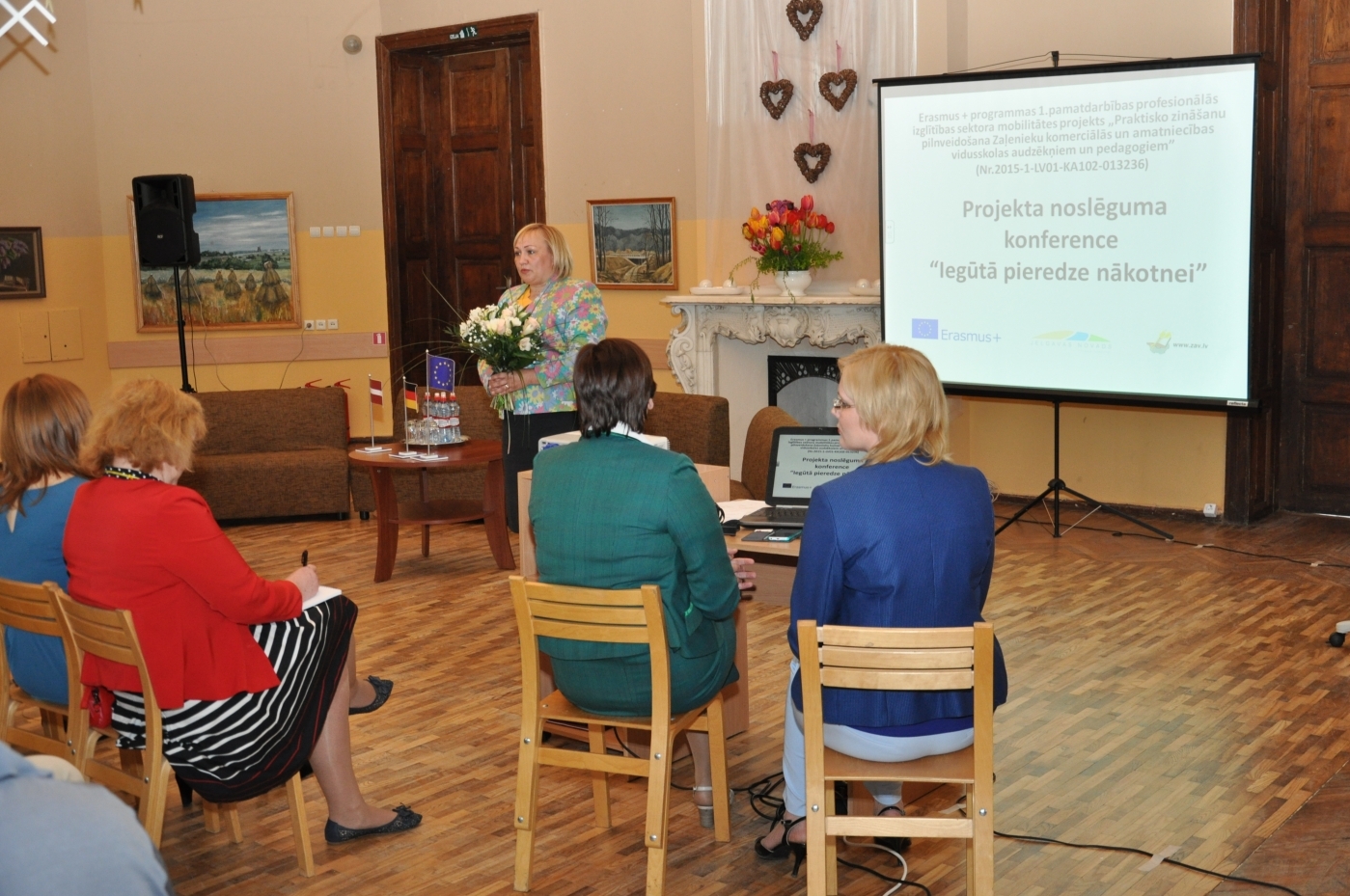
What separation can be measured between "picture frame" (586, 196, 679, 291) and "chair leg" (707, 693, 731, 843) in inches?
223

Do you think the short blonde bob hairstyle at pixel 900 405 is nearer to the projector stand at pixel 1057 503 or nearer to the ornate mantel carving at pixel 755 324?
the projector stand at pixel 1057 503

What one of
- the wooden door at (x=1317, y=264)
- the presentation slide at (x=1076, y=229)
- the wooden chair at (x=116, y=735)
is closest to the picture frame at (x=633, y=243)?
the presentation slide at (x=1076, y=229)

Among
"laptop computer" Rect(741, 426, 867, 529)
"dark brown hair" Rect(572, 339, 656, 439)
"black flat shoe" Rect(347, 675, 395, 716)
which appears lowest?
"black flat shoe" Rect(347, 675, 395, 716)

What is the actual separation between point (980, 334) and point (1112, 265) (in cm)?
80

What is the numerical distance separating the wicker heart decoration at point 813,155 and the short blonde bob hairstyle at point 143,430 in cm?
526

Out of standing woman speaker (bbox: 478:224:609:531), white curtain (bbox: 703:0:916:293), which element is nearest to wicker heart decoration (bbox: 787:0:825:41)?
white curtain (bbox: 703:0:916:293)

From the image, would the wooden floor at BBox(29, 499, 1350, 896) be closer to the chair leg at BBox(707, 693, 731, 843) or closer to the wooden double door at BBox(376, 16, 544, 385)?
the chair leg at BBox(707, 693, 731, 843)

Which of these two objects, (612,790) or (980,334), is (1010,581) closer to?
(980,334)

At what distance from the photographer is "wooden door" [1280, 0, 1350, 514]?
6773 mm

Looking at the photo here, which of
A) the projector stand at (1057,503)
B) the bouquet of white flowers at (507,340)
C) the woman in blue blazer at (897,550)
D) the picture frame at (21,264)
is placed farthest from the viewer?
the picture frame at (21,264)

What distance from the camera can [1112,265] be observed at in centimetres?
656

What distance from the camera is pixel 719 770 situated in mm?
3498

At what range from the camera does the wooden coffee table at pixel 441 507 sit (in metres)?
6.45

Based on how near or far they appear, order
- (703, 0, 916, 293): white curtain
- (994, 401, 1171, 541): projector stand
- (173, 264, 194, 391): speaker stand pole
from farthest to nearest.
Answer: (173, 264, 194, 391): speaker stand pole < (703, 0, 916, 293): white curtain < (994, 401, 1171, 541): projector stand
